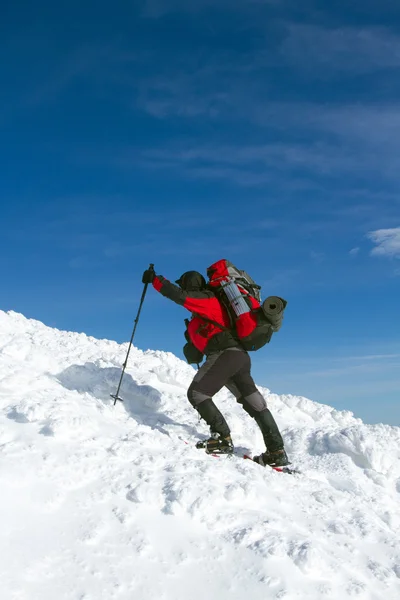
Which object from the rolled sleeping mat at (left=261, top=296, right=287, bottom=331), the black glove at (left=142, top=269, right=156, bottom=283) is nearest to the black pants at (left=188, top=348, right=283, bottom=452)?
the rolled sleeping mat at (left=261, top=296, right=287, bottom=331)

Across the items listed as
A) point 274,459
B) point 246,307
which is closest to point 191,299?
point 246,307

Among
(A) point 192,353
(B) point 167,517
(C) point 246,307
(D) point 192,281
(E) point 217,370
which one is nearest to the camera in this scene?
(B) point 167,517

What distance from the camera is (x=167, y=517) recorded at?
17.1 ft

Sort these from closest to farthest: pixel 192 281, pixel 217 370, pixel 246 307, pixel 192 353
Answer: pixel 246 307 < pixel 217 370 < pixel 192 281 < pixel 192 353

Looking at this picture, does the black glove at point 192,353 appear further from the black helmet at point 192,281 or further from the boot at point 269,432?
the boot at point 269,432

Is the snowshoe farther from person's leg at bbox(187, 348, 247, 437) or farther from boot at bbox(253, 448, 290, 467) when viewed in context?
boot at bbox(253, 448, 290, 467)

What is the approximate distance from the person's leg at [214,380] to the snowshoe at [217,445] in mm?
112

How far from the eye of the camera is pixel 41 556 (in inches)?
180

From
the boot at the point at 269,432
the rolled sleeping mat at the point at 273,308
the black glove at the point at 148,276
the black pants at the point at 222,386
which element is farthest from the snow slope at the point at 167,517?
the black glove at the point at 148,276

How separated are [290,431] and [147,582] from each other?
18.5 ft

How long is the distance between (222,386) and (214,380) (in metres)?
0.16

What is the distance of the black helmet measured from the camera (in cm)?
816

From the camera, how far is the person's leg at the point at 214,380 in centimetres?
782

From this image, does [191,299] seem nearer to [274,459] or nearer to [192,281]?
[192,281]
